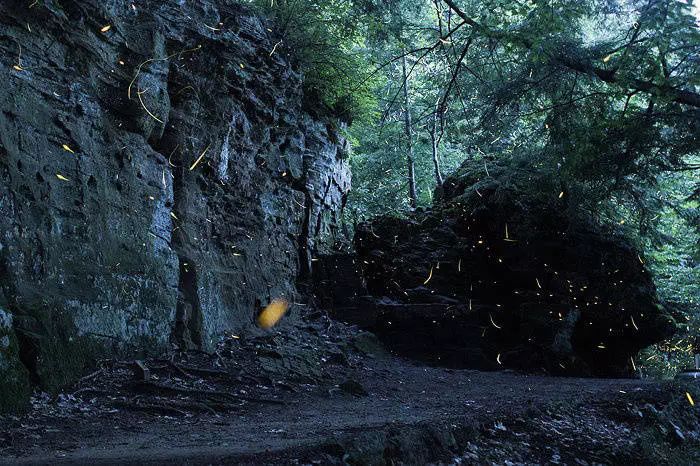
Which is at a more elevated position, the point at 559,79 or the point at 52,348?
the point at 559,79

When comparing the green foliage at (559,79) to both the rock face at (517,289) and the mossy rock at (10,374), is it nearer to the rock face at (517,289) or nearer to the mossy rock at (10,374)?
the rock face at (517,289)

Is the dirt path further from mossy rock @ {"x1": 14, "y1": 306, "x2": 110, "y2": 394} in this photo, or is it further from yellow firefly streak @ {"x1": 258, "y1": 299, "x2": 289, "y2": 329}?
yellow firefly streak @ {"x1": 258, "y1": 299, "x2": 289, "y2": 329}

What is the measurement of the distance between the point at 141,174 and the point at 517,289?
1009 cm

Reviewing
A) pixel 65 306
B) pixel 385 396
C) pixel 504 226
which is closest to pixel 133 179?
pixel 65 306

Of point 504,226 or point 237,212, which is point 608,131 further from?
point 237,212

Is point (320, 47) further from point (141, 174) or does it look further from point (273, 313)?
point (141, 174)

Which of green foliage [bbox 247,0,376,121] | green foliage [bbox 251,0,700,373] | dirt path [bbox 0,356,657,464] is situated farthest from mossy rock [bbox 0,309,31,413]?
green foliage [bbox 247,0,376,121]

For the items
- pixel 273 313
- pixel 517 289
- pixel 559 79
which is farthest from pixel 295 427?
pixel 517 289

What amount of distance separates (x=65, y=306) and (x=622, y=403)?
7.74m

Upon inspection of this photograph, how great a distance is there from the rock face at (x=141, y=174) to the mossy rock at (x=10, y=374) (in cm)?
27

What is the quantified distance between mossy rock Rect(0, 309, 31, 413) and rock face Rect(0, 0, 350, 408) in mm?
275

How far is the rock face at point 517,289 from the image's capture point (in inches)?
585

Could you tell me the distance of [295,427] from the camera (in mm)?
6164

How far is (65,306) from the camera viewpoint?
24.7 ft
